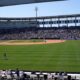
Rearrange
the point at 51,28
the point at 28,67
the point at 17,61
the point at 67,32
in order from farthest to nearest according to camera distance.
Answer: the point at 51,28, the point at 67,32, the point at 17,61, the point at 28,67

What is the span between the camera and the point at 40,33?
96.2 metres

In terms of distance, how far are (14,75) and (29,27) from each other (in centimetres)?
8852

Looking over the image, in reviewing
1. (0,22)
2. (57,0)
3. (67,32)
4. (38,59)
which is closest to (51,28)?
(67,32)

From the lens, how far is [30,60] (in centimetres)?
3503

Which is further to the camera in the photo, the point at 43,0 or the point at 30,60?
the point at 30,60

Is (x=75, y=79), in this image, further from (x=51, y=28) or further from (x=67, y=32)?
(x=51, y=28)

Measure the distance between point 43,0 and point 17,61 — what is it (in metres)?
15.9

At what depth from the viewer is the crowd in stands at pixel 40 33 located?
89.8 m

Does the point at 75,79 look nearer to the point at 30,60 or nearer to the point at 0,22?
the point at 30,60

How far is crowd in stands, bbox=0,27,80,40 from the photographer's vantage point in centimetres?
8975

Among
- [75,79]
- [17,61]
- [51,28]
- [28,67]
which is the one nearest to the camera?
[75,79]

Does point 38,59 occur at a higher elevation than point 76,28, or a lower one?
lower

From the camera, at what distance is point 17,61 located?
34.8 meters

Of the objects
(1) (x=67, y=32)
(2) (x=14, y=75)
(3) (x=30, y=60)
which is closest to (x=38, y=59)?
(3) (x=30, y=60)
